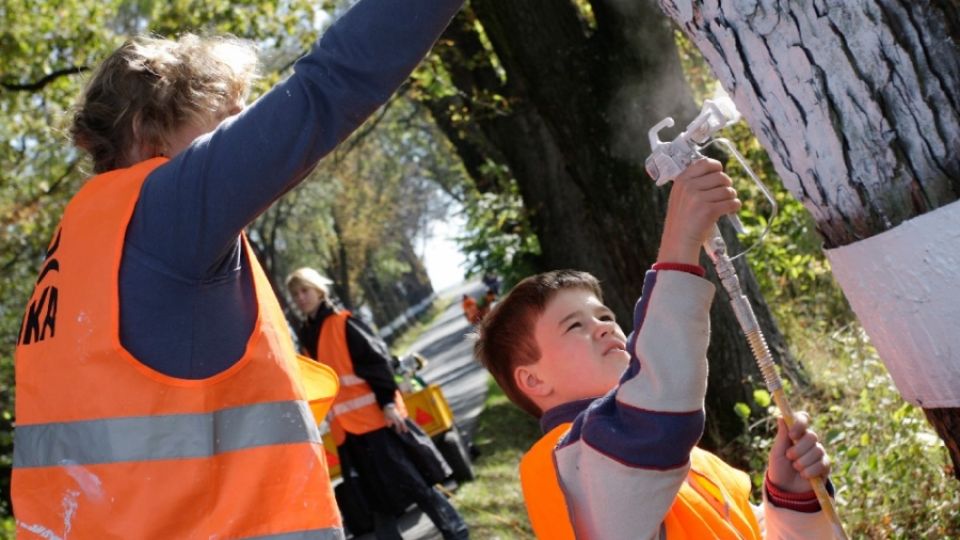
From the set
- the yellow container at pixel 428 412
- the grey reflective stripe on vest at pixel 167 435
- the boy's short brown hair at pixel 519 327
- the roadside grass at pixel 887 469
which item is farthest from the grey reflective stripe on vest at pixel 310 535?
the yellow container at pixel 428 412

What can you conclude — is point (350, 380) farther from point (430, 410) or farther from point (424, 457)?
point (430, 410)

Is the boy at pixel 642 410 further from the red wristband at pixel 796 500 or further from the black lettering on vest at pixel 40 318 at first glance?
the black lettering on vest at pixel 40 318

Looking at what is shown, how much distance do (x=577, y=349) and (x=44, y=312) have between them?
114 cm

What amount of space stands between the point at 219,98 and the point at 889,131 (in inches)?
53.0

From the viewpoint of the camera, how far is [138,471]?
2.35 metres

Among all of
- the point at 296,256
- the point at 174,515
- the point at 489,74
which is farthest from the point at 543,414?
the point at 296,256

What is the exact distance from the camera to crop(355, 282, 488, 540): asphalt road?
10.1 m

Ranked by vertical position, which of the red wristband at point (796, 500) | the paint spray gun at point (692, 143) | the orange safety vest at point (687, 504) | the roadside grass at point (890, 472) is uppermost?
the paint spray gun at point (692, 143)

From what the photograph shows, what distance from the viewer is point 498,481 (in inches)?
432

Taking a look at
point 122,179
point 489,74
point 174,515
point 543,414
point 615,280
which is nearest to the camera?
point 174,515

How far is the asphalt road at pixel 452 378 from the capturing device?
33.0 feet

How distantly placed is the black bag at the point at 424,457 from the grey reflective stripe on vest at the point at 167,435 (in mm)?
5903

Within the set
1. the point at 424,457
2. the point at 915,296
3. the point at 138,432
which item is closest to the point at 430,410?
the point at 424,457

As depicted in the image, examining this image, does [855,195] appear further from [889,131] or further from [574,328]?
[574,328]
